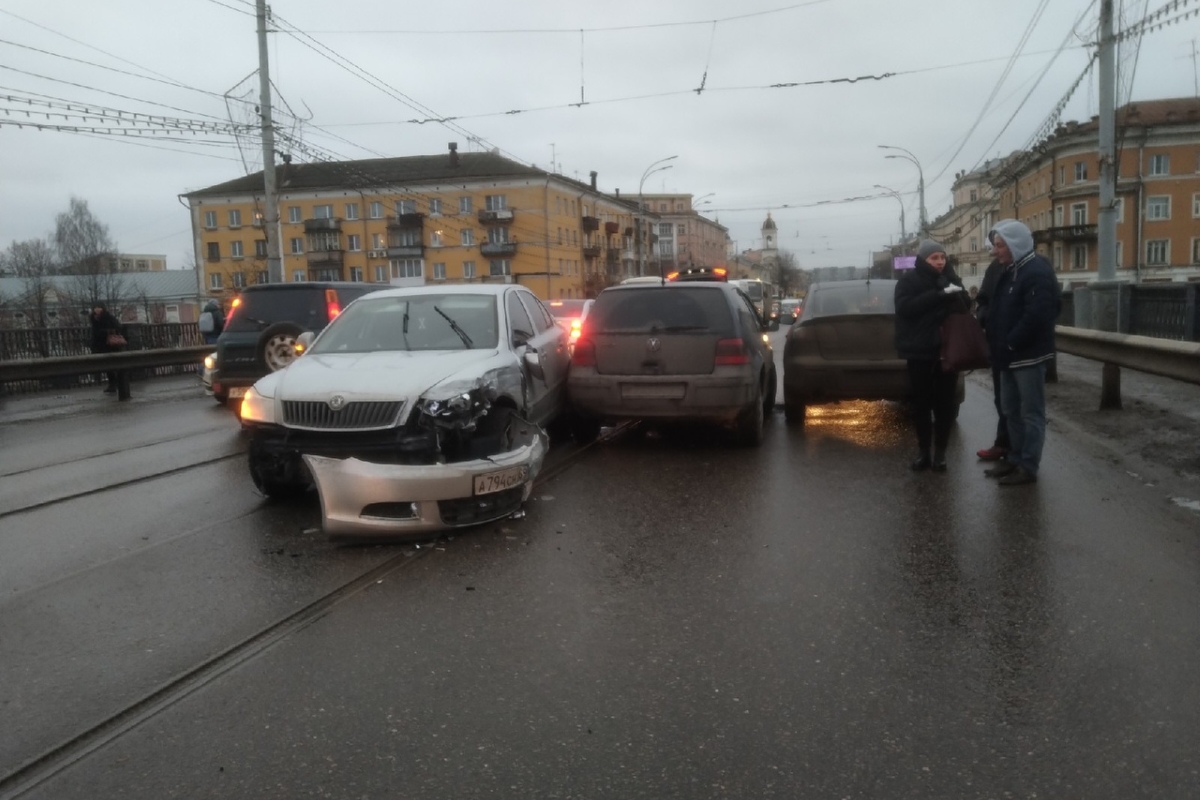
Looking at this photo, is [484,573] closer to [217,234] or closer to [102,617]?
[102,617]

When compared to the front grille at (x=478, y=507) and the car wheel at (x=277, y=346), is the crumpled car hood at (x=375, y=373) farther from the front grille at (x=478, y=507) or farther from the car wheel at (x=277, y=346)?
the car wheel at (x=277, y=346)

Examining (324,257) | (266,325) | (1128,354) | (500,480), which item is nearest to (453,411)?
(500,480)

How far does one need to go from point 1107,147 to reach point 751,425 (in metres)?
11.0

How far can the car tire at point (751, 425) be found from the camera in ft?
29.4

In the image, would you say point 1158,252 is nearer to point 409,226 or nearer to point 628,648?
point 409,226

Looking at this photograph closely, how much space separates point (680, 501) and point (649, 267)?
293 feet

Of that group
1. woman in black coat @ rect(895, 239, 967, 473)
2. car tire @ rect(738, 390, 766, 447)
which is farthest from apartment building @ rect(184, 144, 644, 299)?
woman in black coat @ rect(895, 239, 967, 473)

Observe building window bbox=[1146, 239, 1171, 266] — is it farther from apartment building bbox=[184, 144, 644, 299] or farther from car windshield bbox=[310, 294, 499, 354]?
car windshield bbox=[310, 294, 499, 354]

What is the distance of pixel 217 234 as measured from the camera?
75.7 meters

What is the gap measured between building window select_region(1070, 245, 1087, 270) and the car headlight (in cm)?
7962

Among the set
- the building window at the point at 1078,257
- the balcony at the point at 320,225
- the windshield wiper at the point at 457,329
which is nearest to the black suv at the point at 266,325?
the windshield wiper at the point at 457,329

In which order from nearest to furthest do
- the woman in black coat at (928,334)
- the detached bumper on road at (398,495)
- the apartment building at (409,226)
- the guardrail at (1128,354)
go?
the detached bumper on road at (398,495), the woman in black coat at (928,334), the guardrail at (1128,354), the apartment building at (409,226)

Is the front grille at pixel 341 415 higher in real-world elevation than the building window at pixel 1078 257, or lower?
lower

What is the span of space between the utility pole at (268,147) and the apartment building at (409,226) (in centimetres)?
4330
